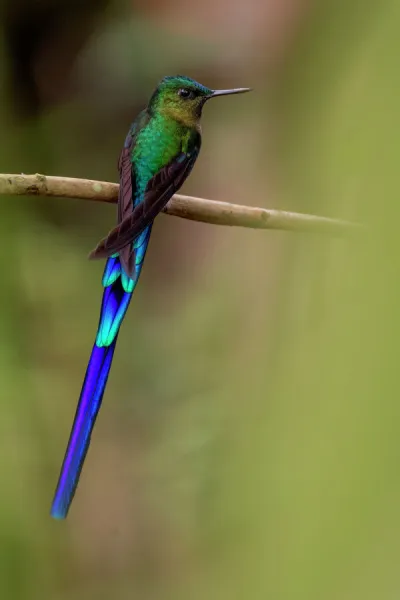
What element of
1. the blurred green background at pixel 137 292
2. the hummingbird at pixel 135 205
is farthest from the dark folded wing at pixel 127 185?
the blurred green background at pixel 137 292

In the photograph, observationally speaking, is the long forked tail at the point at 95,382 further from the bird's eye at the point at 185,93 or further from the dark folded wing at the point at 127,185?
the bird's eye at the point at 185,93

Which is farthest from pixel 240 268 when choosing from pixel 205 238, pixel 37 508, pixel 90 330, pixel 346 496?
pixel 346 496

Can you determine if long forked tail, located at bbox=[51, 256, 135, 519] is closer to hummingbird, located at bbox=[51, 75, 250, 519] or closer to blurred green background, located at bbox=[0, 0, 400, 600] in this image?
hummingbird, located at bbox=[51, 75, 250, 519]

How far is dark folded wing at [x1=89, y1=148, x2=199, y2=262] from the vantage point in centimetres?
39

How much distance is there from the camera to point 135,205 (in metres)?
0.43

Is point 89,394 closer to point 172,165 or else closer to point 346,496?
point 172,165

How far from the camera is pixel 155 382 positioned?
0.65 metres

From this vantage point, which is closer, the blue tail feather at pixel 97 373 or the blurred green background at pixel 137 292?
the blue tail feather at pixel 97 373

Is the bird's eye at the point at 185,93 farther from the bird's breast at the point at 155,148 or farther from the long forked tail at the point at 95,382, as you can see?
the long forked tail at the point at 95,382

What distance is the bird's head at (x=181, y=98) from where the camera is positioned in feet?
1.54

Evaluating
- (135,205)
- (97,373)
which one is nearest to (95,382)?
(97,373)

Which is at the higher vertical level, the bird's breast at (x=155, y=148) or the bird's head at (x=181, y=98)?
the bird's head at (x=181, y=98)

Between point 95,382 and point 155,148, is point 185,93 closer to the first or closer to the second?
point 155,148

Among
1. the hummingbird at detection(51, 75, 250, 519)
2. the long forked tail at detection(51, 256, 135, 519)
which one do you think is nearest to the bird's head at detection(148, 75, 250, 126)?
the hummingbird at detection(51, 75, 250, 519)
